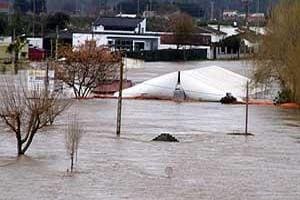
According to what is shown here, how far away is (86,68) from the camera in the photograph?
1533 inches

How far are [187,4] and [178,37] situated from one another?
174 feet

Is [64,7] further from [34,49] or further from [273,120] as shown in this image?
[273,120]

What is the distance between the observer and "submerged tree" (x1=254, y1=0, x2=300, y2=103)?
35.2 m

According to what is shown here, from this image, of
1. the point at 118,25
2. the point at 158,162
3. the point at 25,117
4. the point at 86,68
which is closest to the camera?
the point at 158,162

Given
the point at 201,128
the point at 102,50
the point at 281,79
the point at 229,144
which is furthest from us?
the point at 102,50

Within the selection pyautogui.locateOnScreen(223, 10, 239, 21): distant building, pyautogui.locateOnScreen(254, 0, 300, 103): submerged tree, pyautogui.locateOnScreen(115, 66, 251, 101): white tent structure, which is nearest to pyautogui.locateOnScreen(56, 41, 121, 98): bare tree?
pyautogui.locateOnScreen(115, 66, 251, 101): white tent structure

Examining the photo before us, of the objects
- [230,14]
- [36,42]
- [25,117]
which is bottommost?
[36,42]

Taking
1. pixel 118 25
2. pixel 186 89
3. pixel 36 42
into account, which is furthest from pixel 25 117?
pixel 118 25

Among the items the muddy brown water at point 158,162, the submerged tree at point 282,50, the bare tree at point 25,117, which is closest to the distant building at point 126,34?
the submerged tree at point 282,50

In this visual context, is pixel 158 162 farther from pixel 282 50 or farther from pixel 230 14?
pixel 230 14

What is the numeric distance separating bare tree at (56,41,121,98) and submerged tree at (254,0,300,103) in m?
6.24

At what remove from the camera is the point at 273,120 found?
95.7ft

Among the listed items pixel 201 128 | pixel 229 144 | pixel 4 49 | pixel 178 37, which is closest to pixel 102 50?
pixel 201 128

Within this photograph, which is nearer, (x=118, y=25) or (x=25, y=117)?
(x=25, y=117)
